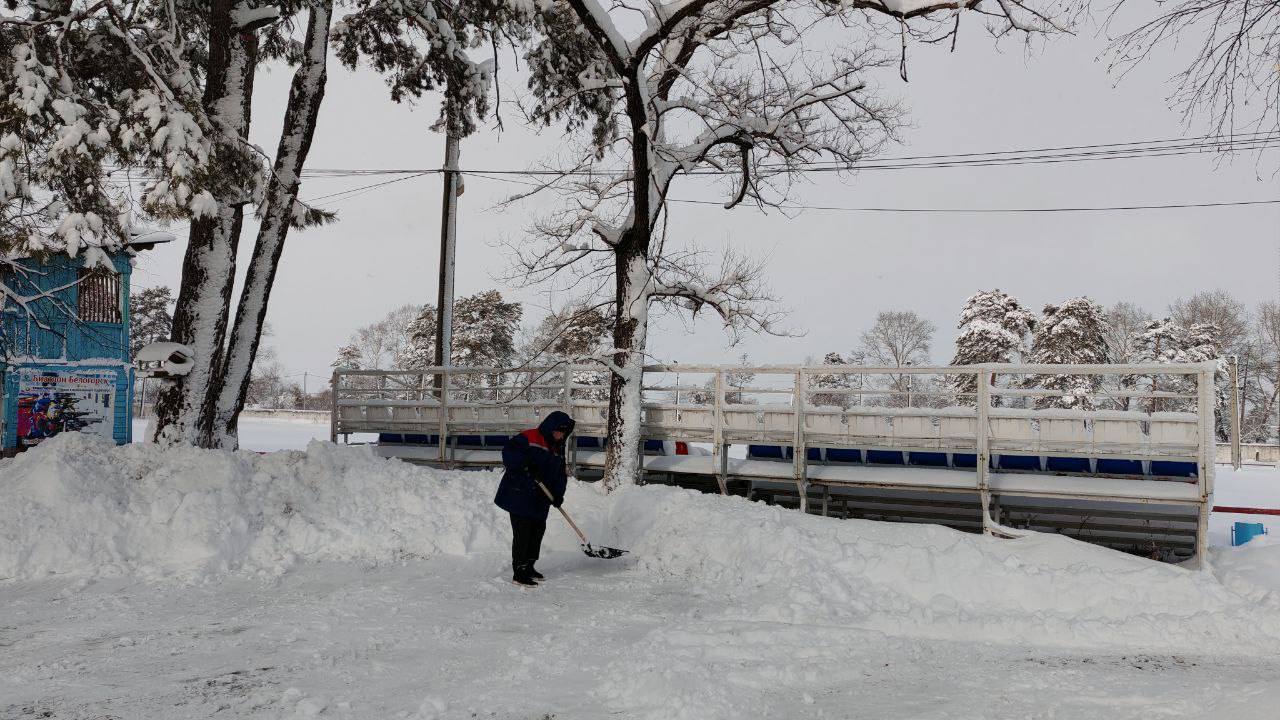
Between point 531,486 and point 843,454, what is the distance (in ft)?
16.1

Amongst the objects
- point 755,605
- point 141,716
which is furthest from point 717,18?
point 141,716

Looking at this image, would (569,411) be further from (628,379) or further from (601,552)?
(601,552)

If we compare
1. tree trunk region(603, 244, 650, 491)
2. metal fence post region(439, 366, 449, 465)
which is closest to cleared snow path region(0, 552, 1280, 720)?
tree trunk region(603, 244, 650, 491)

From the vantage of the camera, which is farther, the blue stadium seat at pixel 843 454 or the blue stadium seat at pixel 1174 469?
the blue stadium seat at pixel 843 454

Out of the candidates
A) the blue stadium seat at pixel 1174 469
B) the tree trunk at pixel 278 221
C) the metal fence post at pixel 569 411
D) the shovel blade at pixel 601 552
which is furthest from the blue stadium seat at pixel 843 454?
the tree trunk at pixel 278 221

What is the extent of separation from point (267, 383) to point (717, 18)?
11395 centimetres

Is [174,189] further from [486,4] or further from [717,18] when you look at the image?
[717,18]

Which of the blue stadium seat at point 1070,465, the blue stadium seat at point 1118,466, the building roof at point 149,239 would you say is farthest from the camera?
the building roof at point 149,239

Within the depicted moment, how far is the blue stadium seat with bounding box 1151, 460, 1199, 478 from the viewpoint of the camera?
962 cm

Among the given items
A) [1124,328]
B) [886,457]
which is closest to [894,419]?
[886,457]

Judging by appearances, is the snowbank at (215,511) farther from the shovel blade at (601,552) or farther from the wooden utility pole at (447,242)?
the wooden utility pole at (447,242)

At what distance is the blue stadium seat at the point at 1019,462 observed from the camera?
1041 cm

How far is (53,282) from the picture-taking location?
66.2 feet

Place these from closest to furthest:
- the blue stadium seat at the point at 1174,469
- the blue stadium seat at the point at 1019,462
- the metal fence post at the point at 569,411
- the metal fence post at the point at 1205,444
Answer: the metal fence post at the point at 1205,444, the blue stadium seat at the point at 1174,469, the blue stadium seat at the point at 1019,462, the metal fence post at the point at 569,411
